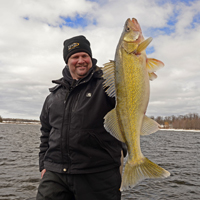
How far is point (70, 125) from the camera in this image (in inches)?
123

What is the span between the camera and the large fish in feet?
7.43

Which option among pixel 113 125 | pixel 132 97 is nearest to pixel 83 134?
pixel 113 125

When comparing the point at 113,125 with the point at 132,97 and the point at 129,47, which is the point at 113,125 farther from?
the point at 129,47

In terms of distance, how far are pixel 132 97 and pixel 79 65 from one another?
63.9 inches

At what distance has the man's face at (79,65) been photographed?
3.59 meters

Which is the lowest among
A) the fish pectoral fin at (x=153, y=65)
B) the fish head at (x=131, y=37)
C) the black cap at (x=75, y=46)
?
the fish pectoral fin at (x=153, y=65)

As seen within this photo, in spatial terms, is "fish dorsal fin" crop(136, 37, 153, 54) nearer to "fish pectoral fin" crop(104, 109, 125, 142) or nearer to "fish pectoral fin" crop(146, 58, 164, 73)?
"fish pectoral fin" crop(146, 58, 164, 73)

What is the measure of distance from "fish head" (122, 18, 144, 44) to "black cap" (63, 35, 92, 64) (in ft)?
5.12

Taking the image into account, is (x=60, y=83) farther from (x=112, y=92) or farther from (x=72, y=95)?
(x=112, y=92)

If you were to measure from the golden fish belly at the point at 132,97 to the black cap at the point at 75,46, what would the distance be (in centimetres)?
175

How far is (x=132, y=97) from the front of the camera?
2.31 m

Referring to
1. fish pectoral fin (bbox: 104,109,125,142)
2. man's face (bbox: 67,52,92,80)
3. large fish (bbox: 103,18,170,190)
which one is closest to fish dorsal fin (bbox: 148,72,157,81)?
large fish (bbox: 103,18,170,190)

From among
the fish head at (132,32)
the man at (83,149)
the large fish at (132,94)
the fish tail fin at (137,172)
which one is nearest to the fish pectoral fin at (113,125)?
the large fish at (132,94)

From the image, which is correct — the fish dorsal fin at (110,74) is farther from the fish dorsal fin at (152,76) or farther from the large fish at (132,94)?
the fish dorsal fin at (152,76)
